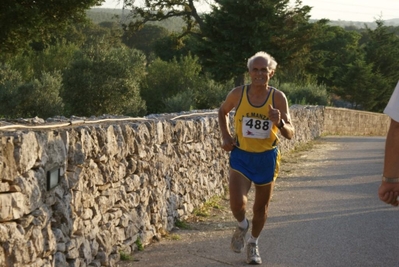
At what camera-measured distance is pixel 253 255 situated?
7.70 m

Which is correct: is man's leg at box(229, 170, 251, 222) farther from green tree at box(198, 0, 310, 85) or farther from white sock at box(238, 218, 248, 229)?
green tree at box(198, 0, 310, 85)

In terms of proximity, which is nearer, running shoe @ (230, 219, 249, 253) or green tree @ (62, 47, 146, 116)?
running shoe @ (230, 219, 249, 253)

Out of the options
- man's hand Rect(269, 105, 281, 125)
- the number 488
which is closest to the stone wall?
the number 488

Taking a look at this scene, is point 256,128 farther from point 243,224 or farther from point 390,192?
point 390,192

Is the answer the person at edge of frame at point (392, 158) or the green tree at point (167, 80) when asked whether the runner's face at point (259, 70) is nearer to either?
the person at edge of frame at point (392, 158)

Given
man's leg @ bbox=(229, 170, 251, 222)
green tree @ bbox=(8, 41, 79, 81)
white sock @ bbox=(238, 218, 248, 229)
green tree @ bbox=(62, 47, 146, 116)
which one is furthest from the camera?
green tree @ bbox=(8, 41, 79, 81)

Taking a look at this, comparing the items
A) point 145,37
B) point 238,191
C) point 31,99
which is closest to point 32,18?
point 31,99

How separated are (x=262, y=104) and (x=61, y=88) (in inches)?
1147

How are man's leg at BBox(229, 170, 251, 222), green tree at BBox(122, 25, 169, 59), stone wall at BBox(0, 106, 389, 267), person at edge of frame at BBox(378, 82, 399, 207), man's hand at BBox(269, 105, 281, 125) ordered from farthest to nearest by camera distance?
green tree at BBox(122, 25, 169, 59), man's leg at BBox(229, 170, 251, 222), man's hand at BBox(269, 105, 281, 125), stone wall at BBox(0, 106, 389, 267), person at edge of frame at BBox(378, 82, 399, 207)

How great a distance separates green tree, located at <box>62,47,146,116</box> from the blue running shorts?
27.0 metres

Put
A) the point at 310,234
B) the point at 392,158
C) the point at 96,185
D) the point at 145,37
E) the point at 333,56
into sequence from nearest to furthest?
the point at 392,158 → the point at 96,185 → the point at 310,234 → the point at 333,56 → the point at 145,37

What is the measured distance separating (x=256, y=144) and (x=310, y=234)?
2.13 metres

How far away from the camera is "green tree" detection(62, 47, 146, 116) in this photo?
35.0 meters

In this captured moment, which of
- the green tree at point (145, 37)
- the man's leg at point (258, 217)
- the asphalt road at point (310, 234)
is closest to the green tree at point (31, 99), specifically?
the asphalt road at point (310, 234)
